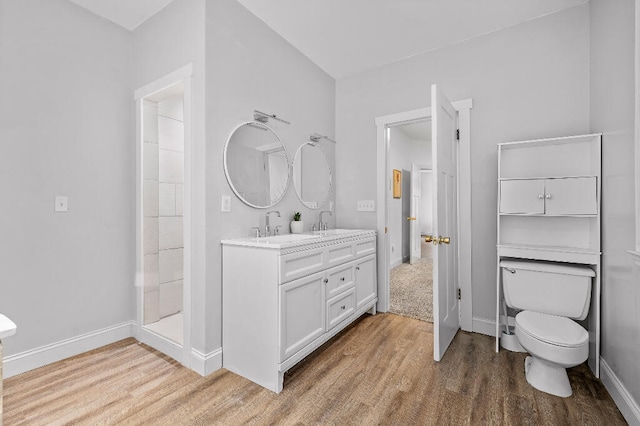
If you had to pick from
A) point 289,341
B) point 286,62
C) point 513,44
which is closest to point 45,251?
point 289,341

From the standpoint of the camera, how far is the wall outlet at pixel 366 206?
3.22 meters

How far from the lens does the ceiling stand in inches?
90.8

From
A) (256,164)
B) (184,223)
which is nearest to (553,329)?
(256,164)

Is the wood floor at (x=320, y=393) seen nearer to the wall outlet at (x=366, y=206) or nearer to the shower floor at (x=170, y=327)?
the shower floor at (x=170, y=327)

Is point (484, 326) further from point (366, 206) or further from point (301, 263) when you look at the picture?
point (301, 263)

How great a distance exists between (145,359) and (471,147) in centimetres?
316

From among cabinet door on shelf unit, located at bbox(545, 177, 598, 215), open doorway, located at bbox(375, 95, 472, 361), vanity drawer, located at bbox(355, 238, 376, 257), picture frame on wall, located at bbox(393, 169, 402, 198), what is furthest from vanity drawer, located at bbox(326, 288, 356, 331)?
picture frame on wall, located at bbox(393, 169, 402, 198)

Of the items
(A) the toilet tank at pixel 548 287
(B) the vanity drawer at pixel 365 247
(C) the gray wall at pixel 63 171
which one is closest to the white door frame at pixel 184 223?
(C) the gray wall at pixel 63 171

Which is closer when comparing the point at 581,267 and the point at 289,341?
the point at 289,341

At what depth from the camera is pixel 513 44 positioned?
99.8 inches

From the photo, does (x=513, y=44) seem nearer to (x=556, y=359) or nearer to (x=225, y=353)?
(x=556, y=359)

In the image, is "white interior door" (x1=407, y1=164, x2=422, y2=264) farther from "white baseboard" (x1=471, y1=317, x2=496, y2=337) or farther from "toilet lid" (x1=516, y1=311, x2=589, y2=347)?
"toilet lid" (x1=516, y1=311, x2=589, y2=347)

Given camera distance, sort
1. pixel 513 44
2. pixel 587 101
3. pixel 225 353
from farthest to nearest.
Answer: pixel 513 44 → pixel 587 101 → pixel 225 353

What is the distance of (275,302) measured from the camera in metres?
1.84
